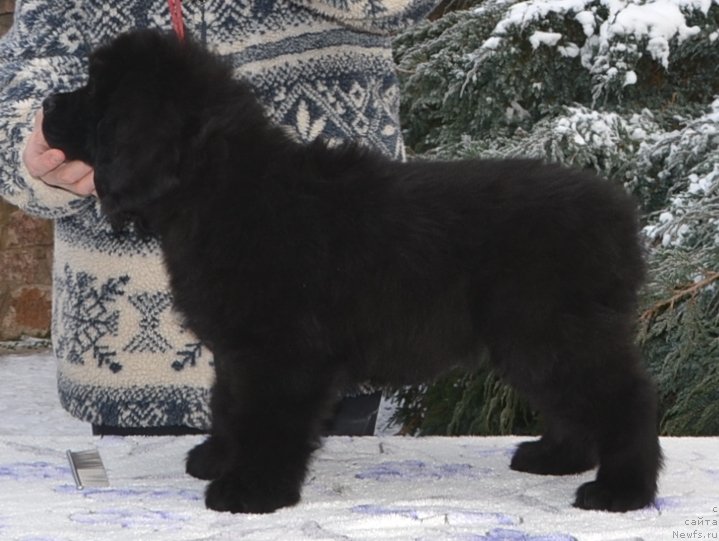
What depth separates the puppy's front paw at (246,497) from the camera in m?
1.94

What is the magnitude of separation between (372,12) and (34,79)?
2.46 feet

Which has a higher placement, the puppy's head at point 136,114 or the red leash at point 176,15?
the red leash at point 176,15

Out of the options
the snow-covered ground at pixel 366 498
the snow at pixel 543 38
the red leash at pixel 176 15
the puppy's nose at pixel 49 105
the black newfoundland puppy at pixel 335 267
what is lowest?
the snow-covered ground at pixel 366 498

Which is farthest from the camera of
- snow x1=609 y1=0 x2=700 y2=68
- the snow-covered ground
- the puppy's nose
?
snow x1=609 y1=0 x2=700 y2=68

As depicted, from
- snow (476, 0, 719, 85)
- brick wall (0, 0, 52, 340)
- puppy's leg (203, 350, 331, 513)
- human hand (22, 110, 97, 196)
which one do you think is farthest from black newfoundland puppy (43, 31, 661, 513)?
brick wall (0, 0, 52, 340)

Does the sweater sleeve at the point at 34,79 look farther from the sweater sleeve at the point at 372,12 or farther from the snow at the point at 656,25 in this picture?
the snow at the point at 656,25

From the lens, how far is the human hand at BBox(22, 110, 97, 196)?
2.18 meters

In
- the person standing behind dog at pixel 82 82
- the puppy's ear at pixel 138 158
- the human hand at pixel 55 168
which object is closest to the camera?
the puppy's ear at pixel 138 158

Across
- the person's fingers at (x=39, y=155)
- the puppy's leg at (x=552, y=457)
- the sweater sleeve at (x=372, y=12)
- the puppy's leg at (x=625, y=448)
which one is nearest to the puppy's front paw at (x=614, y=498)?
the puppy's leg at (x=625, y=448)

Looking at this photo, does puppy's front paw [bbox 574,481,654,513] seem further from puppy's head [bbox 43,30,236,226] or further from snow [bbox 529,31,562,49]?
snow [bbox 529,31,562,49]

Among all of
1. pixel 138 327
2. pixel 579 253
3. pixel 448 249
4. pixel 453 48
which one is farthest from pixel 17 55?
pixel 453 48

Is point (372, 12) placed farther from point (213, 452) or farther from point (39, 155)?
point (213, 452)

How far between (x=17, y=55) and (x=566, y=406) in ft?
4.70

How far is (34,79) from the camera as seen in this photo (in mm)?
2482
